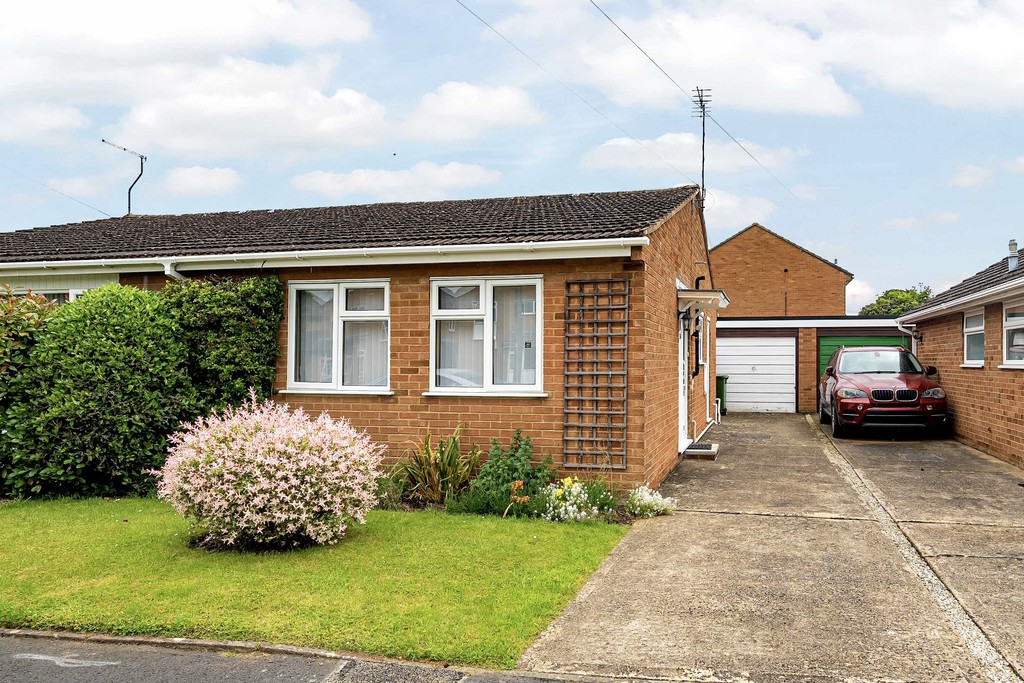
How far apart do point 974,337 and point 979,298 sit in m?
2.08

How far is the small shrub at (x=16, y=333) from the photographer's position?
8836 mm

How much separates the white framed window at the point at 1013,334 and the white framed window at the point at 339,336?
8.92 metres

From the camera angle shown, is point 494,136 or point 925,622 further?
point 494,136

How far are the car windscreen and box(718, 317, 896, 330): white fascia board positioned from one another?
17.8 feet

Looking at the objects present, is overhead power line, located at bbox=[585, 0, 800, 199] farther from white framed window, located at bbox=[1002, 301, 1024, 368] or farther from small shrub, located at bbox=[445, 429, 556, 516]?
white framed window, located at bbox=[1002, 301, 1024, 368]

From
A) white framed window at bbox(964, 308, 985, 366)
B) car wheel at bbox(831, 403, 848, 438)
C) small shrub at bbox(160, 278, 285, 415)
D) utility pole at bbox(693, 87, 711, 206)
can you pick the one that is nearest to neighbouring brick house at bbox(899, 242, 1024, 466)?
white framed window at bbox(964, 308, 985, 366)

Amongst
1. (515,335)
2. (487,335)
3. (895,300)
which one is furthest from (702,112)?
(895,300)

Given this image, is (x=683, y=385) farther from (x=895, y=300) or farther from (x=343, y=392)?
(x=895, y=300)

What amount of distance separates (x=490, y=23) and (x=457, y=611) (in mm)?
8228

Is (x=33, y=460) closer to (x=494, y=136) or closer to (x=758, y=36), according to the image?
(x=494, y=136)

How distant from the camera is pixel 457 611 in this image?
4.88 m

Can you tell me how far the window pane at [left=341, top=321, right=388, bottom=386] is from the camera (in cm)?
969

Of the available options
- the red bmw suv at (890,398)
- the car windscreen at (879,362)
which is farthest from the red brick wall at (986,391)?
the car windscreen at (879,362)

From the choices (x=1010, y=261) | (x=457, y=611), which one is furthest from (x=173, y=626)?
(x=1010, y=261)
